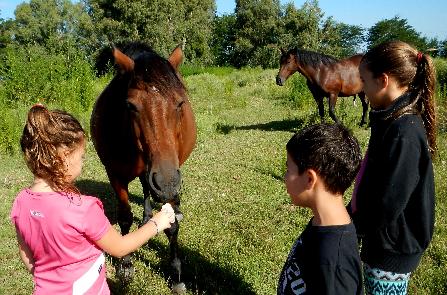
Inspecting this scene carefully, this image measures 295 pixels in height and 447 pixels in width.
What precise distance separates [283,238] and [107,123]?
2.20 m

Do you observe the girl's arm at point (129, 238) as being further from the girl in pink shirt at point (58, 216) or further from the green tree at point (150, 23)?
the green tree at point (150, 23)

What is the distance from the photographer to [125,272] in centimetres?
365

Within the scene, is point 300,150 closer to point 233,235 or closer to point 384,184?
point 384,184

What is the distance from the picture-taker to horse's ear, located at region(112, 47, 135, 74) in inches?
121

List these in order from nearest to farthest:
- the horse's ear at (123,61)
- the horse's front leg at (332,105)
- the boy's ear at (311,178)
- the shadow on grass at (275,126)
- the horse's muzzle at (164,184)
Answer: the boy's ear at (311,178), the horse's muzzle at (164,184), the horse's ear at (123,61), the horse's front leg at (332,105), the shadow on grass at (275,126)

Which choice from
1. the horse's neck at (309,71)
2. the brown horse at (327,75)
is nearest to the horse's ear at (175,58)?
the brown horse at (327,75)

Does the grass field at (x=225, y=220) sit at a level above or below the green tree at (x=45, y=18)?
below

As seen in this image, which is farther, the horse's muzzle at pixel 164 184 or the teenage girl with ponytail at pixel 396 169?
the horse's muzzle at pixel 164 184

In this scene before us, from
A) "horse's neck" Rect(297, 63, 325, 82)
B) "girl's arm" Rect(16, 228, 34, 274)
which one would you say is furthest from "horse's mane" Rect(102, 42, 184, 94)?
"horse's neck" Rect(297, 63, 325, 82)

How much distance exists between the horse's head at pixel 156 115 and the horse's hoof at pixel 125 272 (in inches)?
50.7

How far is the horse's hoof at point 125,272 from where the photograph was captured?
3601 millimetres

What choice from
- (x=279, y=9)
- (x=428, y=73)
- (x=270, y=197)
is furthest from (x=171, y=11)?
(x=428, y=73)

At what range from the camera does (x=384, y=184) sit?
1.82m

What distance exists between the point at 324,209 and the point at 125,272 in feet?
8.68
